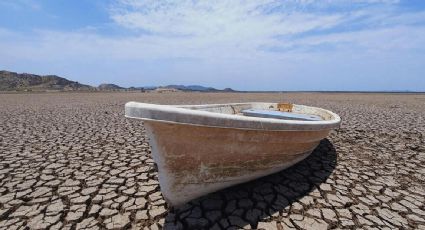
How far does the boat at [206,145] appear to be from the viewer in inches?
99.3

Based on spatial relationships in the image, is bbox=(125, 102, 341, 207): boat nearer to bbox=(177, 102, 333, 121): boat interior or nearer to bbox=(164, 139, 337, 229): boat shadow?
bbox=(164, 139, 337, 229): boat shadow

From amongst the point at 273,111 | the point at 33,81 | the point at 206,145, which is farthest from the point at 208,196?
the point at 33,81

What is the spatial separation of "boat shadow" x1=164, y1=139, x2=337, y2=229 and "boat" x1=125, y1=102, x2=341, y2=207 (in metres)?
0.17

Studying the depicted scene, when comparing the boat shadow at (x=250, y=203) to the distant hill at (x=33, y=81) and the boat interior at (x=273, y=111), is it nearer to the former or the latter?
the boat interior at (x=273, y=111)

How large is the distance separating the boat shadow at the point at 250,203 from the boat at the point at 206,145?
17 centimetres

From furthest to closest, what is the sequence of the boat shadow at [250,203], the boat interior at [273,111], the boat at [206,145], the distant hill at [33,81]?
the distant hill at [33,81] → the boat interior at [273,111] → the boat shadow at [250,203] → the boat at [206,145]

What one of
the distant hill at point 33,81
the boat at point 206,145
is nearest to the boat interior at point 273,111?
the boat at point 206,145

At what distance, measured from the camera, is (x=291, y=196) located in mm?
3324

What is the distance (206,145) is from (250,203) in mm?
949

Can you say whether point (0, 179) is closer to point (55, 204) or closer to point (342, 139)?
point (55, 204)

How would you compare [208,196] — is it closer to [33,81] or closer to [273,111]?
[273,111]

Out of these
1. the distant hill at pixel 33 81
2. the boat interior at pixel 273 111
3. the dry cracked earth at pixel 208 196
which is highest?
the distant hill at pixel 33 81

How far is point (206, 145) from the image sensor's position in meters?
2.75

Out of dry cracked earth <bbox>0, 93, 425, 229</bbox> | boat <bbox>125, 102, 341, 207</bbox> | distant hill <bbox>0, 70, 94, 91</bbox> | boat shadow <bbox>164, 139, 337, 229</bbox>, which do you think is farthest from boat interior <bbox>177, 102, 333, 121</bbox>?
distant hill <bbox>0, 70, 94, 91</bbox>
